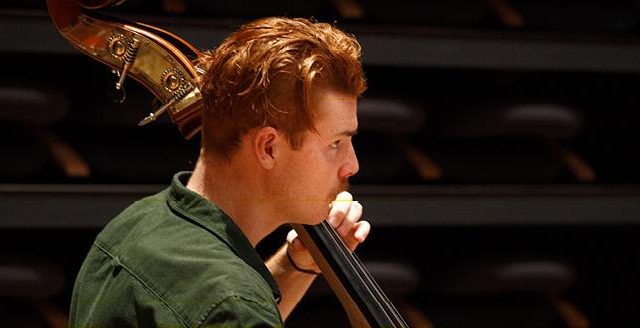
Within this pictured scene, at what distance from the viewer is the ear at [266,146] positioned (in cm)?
84

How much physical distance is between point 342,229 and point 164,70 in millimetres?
240

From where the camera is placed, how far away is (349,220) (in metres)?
1.07

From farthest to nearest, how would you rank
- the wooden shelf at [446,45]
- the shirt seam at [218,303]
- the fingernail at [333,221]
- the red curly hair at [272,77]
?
1. the wooden shelf at [446,45]
2. the fingernail at [333,221]
3. the red curly hair at [272,77]
4. the shirt seam at [218,303]

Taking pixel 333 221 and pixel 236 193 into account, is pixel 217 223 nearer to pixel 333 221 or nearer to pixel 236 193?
pixel 236 193

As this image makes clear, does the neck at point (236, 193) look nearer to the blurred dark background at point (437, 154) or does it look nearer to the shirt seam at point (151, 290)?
the shirt seam at point (151, 290)

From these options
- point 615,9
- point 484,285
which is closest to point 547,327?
point 484,285

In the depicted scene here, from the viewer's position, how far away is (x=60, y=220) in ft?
4.78

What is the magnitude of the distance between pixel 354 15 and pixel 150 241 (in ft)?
2.90

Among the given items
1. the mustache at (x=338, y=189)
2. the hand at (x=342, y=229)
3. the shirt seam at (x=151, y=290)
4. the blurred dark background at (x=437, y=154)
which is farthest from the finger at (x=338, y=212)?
the blurred dark background at (x=437, y=154)

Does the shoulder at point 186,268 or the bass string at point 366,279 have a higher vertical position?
the bass string at point 366,279

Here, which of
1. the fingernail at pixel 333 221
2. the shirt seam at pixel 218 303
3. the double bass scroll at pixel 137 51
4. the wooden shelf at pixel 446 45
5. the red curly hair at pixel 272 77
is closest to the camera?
the shirt seam at pixel 218 303

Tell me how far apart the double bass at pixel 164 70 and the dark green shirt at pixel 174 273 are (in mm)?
71

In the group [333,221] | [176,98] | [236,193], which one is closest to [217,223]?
[236,193]

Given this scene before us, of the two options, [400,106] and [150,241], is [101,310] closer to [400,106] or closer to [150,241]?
[150,241]
